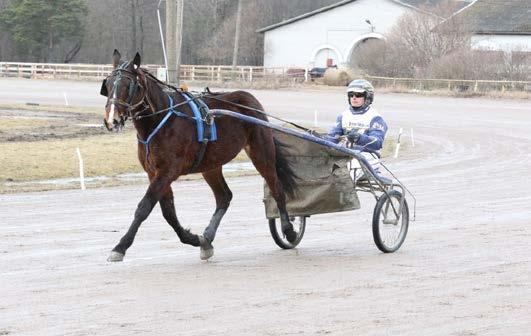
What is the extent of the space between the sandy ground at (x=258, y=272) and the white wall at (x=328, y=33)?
51.4 metres

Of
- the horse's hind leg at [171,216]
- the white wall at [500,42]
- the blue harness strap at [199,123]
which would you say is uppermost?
the white wall at [500,42]

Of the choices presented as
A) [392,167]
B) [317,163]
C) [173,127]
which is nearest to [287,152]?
[317,163]

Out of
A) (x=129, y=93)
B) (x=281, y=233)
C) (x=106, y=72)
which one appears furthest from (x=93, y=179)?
(x=106, y=72)

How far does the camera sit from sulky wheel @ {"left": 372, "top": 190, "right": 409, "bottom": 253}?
9.91m

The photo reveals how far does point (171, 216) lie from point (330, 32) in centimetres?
6002

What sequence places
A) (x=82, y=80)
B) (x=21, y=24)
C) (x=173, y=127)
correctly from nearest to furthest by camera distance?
(x=173, y=127), (x=82, y=80), (x=21, y=24)

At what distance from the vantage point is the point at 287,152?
1039cm

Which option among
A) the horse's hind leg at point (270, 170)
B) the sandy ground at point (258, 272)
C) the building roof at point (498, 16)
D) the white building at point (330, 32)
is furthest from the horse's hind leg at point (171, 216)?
the white building at point (330, 32)

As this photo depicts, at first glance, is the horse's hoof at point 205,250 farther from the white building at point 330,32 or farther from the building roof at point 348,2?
the building roof at point 348,2

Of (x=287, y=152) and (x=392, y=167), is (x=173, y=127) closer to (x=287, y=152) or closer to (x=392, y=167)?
(x=287, y=152)

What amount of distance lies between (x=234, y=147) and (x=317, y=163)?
3.26 ft

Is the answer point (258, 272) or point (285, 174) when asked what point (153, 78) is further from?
point (258, 272)

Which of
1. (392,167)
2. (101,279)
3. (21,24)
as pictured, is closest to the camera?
(101,279)

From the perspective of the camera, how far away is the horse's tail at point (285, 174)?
10.3 meters
